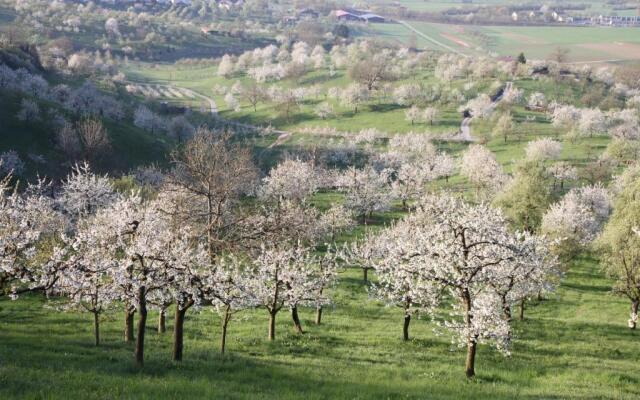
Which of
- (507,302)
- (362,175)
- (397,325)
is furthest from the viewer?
(362,175)

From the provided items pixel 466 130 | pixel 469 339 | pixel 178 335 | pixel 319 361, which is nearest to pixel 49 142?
pixel 178 335

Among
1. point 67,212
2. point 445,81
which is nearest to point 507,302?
point 67,212

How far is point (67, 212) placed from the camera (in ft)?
Result: 229

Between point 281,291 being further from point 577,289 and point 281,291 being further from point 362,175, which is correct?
point 362,175

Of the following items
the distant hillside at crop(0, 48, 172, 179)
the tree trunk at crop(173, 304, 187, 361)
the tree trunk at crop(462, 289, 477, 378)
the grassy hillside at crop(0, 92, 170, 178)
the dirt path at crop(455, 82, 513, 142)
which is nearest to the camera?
the tree trunk at crop(173, 304, 187, 361)

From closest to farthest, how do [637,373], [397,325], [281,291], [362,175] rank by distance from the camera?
[637,373], [281,291], [397,325], [362,175]

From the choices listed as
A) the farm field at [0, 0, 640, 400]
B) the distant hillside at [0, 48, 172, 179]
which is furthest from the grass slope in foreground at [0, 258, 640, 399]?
the distant hillside at [0, 48, 172, 179]

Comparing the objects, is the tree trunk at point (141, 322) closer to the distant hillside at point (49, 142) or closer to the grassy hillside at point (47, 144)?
the grassy hillside at point (47, 144)

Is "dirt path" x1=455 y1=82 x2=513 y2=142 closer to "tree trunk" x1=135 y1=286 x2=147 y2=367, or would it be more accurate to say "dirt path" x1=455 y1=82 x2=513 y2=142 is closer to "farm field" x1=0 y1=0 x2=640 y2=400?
"farm field" x1=0 y1=0 x2=640 y2=400

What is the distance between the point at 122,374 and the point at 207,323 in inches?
648

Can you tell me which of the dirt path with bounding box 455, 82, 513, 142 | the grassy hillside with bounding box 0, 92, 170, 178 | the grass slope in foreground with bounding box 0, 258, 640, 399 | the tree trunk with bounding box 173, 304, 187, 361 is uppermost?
the dirt path with bounding box 455, 82, 513, 142

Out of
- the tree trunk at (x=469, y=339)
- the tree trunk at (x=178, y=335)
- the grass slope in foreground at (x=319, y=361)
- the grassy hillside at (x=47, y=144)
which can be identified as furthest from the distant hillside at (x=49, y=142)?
the tree trunk at (x=469, y=339)

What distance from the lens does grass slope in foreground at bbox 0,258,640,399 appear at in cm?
2078

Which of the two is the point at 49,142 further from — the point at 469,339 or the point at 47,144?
the point at 469,339
